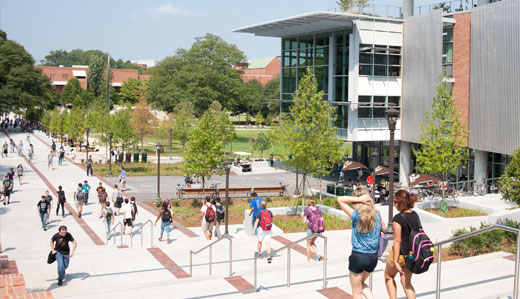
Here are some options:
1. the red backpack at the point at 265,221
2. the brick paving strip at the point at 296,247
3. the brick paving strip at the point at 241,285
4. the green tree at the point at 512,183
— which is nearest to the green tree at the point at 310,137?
the green tree at the point at 512,183

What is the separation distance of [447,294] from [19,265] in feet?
35.2


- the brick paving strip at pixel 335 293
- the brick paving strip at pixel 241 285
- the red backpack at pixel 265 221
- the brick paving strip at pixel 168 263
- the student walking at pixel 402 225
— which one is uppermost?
the student walking at pixel 402 225

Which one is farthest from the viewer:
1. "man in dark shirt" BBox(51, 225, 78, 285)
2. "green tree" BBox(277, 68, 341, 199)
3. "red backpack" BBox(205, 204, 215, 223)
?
"green tree" BBox(277, 68, 341, 199)

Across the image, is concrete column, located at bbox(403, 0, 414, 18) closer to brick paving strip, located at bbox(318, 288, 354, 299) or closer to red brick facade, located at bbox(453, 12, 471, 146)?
red brick facade, located at bbox(453, 12, 471, 146)

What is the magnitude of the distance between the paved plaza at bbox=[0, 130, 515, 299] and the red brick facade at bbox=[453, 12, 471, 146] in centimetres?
927

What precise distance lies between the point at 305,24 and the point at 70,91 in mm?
86887

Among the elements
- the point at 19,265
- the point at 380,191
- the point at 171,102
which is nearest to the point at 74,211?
the point at 19,265

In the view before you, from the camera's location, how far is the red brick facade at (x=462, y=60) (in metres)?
32.9

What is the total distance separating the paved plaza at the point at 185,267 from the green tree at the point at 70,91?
90995 mm

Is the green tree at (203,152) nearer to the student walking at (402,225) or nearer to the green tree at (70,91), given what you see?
the student walking at (402,225)

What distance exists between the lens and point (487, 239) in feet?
42.8

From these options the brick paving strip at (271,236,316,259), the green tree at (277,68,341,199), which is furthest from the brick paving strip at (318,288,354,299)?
the green tree at (277,68,341,199)

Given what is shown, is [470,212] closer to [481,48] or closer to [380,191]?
[380,191]

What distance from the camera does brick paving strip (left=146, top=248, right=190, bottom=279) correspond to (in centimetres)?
1335
